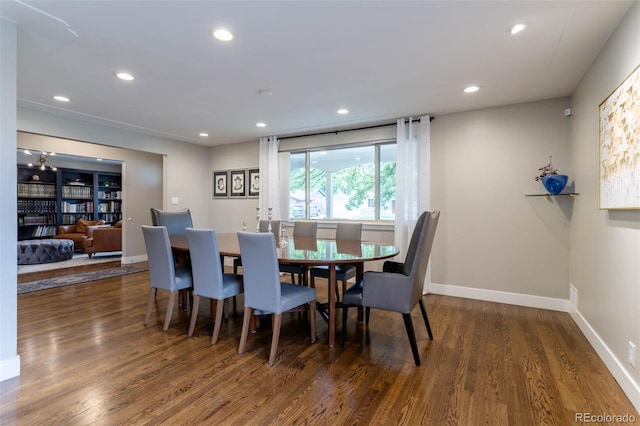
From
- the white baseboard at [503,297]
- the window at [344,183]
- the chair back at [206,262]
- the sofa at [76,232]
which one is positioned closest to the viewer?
the chair back at [206,262]

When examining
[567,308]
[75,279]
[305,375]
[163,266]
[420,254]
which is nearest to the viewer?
[305,375]

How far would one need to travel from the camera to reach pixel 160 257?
2855mm

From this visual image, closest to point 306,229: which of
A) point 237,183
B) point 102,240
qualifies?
point 237,183

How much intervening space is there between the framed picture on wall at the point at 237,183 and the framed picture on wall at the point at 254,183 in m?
0.17

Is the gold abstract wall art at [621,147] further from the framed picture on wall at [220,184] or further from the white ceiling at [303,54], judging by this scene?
the framed picture on wall at [220,184]

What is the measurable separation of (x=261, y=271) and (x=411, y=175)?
2.72 meters

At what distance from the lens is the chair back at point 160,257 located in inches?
109

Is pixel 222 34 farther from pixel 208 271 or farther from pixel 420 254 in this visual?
pixel 420 254

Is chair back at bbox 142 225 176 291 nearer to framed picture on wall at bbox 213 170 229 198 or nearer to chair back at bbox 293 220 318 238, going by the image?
chair back at bbox 293 220 318 238

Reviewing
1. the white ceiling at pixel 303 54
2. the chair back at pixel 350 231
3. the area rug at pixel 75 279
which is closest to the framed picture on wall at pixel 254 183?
the white ceiling at pixel 303 54

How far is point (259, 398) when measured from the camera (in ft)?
6.08

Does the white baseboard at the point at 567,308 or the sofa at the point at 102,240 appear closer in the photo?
the white baseboard at the point at 567,308

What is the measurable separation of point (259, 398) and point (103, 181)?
941 centimetres

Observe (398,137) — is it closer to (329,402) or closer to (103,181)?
(329,402)
